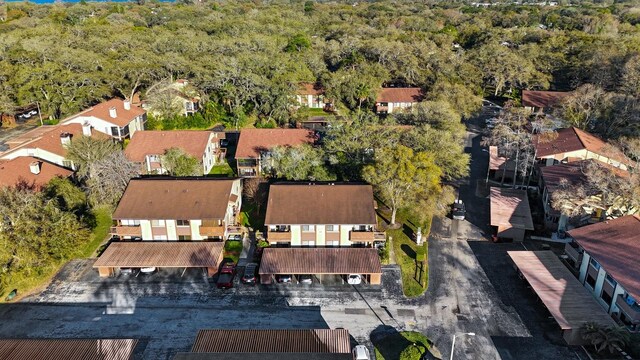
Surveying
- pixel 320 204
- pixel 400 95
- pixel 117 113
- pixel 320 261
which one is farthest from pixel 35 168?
pixel 400 95

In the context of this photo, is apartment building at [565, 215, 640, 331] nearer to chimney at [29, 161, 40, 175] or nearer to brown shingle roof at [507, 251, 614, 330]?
brown shingle roof at [507, 251, 614, 330]

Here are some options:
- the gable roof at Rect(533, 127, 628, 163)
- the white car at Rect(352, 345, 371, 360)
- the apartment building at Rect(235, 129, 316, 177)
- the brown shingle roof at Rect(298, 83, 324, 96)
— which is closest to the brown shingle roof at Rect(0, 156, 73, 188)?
the apartment building at Rect(235, 129, 316, 177)

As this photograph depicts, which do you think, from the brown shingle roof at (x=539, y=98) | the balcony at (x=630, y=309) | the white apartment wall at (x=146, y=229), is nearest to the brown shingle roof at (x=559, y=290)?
the balcony at (x=630, y=309)

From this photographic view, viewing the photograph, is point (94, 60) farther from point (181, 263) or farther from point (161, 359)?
point (161, 359)

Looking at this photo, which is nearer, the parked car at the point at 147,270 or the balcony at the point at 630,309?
the balcony at the point at 630,309

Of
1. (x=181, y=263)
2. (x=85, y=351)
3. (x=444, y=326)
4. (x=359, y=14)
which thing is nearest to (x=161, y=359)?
(x=85, y=351)

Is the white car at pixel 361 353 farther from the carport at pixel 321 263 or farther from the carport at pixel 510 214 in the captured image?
the carport at pixel 510 214

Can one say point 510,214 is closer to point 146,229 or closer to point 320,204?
point 320,204
